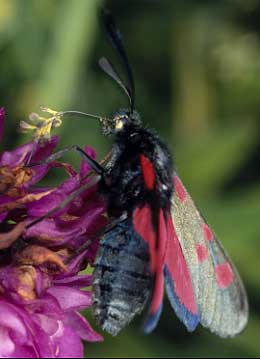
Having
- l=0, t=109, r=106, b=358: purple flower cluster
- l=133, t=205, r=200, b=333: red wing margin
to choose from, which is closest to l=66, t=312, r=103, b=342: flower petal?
l=0, t=109, r=106, b=358: purple flower cluster

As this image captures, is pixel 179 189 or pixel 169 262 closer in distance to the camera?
pixel 169 262

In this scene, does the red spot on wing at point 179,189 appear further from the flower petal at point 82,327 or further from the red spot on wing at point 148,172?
the flower petal at point 82,327

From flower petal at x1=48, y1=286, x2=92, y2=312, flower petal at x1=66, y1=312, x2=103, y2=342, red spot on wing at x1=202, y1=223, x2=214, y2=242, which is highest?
red spot on wing at x1=202, y1=223, x2=214, y2=242

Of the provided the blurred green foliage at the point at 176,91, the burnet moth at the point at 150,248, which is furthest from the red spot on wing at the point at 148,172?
the blurred green foliage at the point at 176,91

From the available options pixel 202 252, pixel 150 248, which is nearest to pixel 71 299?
pixel 150 248

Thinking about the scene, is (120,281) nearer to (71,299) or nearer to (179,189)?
(71,299)

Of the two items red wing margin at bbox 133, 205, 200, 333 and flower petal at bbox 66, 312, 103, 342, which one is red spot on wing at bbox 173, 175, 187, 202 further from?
flower petal at bbox 66, 312, 103, 342
